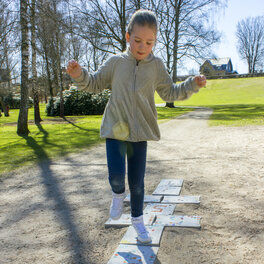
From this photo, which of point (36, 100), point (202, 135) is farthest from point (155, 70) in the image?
point (36, 100)

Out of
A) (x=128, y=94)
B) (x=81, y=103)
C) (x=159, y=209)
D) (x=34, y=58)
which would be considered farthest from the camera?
(x=81, y=103)

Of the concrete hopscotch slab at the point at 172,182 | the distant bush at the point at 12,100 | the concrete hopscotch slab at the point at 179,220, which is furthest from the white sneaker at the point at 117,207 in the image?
the distant bush at the point at 12,100

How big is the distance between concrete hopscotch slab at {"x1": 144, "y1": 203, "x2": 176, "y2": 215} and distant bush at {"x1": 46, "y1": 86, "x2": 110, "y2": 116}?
18.4m

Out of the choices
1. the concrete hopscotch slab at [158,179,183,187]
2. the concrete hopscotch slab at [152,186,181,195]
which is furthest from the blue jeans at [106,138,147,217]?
the concrete hopscotch slab at [158,179,183,187]

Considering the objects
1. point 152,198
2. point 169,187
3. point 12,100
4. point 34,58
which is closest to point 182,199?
point 152,198

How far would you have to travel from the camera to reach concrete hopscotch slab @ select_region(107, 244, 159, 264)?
7.18ft

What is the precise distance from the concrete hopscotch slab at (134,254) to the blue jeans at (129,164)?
1.06 ft

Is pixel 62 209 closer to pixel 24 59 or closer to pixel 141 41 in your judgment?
pixel 141 41

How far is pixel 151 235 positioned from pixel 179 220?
1.35 ft

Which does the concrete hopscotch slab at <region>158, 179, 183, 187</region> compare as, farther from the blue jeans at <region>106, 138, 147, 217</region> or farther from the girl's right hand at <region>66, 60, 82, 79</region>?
the girl's right hand at <region>66, 60, 82, 79</region>

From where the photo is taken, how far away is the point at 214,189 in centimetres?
390

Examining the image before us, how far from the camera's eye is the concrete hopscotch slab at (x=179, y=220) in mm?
2752

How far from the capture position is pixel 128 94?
2406mm

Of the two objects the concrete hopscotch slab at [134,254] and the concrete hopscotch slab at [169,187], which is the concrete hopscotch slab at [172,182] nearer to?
the concrete hopscotch slab at [169,187]
